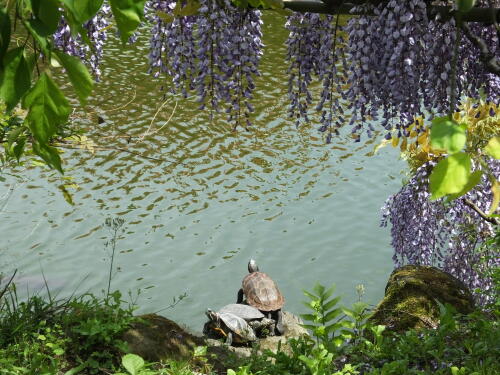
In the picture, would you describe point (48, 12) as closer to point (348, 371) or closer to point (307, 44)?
point (348, 371)

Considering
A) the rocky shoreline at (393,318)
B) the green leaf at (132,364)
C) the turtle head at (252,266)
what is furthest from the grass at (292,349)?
the turtle head at (252,266)

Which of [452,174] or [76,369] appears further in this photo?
[76,369]

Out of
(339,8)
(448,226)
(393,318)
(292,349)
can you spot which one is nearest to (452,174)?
(339,8)

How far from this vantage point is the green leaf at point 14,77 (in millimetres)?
1229

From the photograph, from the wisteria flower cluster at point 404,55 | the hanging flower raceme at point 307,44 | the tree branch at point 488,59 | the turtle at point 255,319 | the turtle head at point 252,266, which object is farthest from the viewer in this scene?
the turtle head at point 252,266

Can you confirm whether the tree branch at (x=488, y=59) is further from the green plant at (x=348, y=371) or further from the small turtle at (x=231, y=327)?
the small turtle at (x=231, y=327)

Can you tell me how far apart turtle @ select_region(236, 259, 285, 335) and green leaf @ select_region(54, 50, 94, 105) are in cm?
808

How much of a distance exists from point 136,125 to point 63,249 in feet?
15.3

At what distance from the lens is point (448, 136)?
976mm

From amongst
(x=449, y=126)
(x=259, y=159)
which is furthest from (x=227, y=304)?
(x=449, y=126)

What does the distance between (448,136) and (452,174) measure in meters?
0.06

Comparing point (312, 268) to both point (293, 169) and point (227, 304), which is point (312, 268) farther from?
point (293, 169)

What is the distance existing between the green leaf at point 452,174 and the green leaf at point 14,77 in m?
0.72

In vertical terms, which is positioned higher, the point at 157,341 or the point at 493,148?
the point at 493,148
